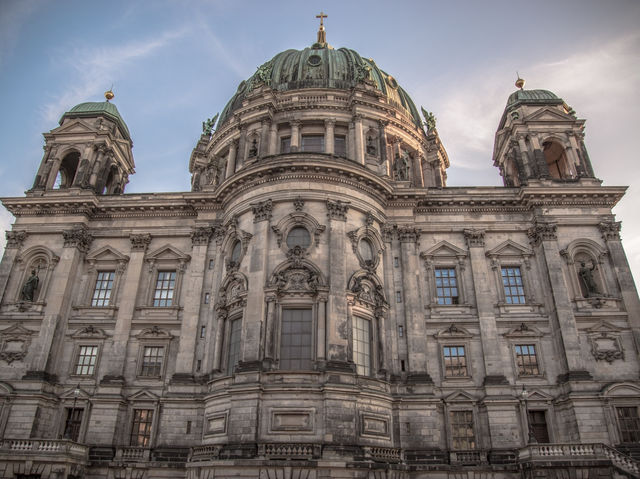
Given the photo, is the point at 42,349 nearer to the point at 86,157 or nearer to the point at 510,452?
the point at 86,157

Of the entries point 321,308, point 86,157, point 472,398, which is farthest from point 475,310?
point 86,157

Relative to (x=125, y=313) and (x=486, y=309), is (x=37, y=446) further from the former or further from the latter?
(x=486, y=309)

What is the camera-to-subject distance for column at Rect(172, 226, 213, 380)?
27.8 m

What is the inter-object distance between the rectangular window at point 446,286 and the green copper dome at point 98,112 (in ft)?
88.1

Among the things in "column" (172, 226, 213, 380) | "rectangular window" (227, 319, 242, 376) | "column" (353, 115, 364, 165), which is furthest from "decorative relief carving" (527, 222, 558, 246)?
"column" (172, 226, 213, 380)

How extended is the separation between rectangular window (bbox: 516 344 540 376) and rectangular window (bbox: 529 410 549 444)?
216 cm

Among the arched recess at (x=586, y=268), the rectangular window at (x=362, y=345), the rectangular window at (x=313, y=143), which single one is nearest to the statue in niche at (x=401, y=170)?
the rectangular window at (x=313, y=143)

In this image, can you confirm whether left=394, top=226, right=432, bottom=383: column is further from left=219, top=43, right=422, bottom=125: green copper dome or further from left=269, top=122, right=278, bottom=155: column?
left=219, top=43, right=422, bottom=125: green copper dome

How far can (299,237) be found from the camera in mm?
26875

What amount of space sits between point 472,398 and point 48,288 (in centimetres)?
2656

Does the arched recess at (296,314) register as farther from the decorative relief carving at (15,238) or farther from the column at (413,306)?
the decorative relief carving at (15,238)

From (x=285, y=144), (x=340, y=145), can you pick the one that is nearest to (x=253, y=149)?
(x=285, y=144)

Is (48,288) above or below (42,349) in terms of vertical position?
above

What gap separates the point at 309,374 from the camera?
23000 millimetres
